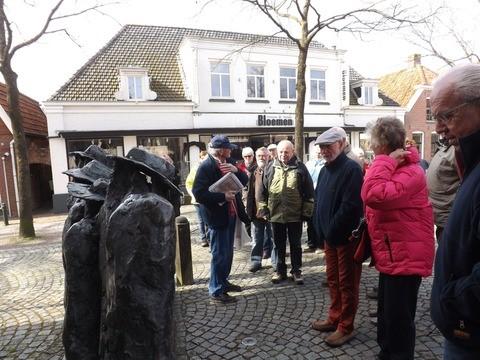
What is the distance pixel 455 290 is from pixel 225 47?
52.5 feet

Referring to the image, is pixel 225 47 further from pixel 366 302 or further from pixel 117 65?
pixel 366 302

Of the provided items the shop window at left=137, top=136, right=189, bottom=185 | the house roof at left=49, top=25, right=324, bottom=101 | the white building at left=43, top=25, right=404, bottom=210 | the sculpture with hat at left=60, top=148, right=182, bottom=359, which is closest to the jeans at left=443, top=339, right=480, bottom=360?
the sculpture with hat at left=60, top=148, right=182, bottom=359

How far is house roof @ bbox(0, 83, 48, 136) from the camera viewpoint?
1474cm

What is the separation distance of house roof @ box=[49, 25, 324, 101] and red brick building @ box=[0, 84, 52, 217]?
7.25ft

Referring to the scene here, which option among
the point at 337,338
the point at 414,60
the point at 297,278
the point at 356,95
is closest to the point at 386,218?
the point at 337,338

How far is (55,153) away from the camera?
1345 cm

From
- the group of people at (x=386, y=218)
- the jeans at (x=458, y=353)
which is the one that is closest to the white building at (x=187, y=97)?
the group of people at (x=386, y=218)

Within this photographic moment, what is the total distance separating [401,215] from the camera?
259cm

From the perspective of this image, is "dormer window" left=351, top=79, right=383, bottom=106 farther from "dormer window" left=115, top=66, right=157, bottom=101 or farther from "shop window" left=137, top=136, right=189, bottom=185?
"dormer window" left=115, top=66, right=157, bottom=101

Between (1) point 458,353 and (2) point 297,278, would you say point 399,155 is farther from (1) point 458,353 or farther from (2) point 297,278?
(2) point 297,278

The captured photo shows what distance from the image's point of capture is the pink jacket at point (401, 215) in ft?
8.26

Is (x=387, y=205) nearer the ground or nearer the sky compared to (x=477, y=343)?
nearer the sky

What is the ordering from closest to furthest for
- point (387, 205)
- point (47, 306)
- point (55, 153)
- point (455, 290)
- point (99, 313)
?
point (455, 290), point (99, 313), point (387, 205), point (47, 306), point (55, 153)

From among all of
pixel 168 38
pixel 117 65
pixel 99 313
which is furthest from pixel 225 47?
pixel 99 313
